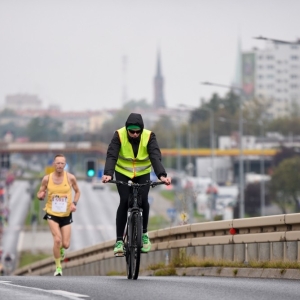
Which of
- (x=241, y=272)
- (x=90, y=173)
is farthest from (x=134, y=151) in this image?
(x=90, y=173)

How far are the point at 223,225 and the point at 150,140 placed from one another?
3789mm

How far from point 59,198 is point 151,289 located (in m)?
7.10

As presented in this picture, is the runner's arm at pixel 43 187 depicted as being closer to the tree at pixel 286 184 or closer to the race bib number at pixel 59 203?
the race bib number at pixel 59 203

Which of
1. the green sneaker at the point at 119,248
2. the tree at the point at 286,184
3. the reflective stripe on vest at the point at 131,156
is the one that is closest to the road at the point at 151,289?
the green sneaker at the point at 119,248

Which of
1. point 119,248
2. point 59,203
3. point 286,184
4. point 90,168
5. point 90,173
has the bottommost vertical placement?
point 119,248

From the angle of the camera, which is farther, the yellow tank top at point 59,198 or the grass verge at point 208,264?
the yellow tank top at point 59,198

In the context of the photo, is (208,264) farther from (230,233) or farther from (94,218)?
(94,218)

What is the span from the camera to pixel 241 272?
20406 mm

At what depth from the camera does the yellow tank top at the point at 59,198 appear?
22891 millimetres

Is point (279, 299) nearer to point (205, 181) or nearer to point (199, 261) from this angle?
point (199, 261)

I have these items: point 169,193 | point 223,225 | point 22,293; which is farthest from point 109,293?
point 169,193

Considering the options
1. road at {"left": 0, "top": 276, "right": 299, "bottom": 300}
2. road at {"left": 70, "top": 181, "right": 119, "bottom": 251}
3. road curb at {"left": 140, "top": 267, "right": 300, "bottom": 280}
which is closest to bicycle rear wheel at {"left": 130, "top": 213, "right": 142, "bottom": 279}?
road at {"left": 0, "top": 276, "right": 299, "bottom": 300}

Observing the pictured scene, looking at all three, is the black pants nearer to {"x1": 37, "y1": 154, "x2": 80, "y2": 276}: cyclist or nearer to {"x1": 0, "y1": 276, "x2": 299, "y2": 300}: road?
{"x1": 0, "y1": 276, "x2": 299, "y2": 300}: road

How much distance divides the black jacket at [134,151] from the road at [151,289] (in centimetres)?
133
